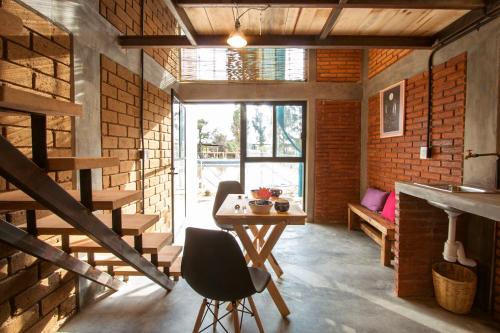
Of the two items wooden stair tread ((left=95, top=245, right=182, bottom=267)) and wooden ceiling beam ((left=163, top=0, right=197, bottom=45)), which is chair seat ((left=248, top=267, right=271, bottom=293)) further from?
wooden ceiling beam ((left=163, top=0, right=197, bottom=45))

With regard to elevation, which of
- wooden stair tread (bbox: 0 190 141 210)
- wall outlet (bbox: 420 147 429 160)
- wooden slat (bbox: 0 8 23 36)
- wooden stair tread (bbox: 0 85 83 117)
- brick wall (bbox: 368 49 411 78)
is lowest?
wooden stair tread (bbox: 0 190 141 210)

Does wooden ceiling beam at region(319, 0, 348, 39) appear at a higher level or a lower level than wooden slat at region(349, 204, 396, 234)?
higher

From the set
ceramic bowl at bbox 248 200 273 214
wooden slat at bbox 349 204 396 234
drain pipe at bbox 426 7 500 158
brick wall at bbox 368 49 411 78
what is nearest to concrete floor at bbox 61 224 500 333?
wooden slat at bbox 349 204 396 234

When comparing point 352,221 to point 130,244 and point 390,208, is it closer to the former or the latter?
point 390,208

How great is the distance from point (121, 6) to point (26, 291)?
8.41 ft

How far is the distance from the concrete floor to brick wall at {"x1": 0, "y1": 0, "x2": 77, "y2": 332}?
32cm

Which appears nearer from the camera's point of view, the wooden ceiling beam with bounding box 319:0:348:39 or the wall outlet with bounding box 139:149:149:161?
the wooden ceiling beam with bounding box 319:0:348:39

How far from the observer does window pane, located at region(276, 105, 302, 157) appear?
5312mm

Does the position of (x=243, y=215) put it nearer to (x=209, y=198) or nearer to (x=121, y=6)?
(x=121, y=6)

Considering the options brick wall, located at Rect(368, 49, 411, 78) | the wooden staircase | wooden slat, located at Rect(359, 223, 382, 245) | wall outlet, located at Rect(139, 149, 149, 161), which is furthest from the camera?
brick wall, located at Rect(368, 49, 411, 78)

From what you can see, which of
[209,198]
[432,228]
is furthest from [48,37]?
[209,198]

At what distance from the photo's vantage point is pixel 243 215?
2119 mm

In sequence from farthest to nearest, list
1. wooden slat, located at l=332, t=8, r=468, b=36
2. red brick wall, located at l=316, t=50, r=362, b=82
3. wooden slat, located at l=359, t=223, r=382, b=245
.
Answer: red brick wall, located at l=316, t=50, r=362, b=82, wooden slat, located at l=359, t=223, r=382, b=245, wooden slat, located at l=332, t=8, r=468, b=36

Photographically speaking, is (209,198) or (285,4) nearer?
(285,4)
